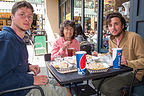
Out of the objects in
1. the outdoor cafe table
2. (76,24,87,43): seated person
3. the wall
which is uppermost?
the wall

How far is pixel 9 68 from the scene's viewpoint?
3.57ft

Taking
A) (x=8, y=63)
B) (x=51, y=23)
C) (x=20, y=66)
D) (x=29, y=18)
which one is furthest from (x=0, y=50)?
(x=51, y=23)

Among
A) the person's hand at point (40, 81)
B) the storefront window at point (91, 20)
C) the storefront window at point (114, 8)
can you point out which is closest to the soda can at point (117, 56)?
the person's hand at point (40, 81)

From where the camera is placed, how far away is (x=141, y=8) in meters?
2.03

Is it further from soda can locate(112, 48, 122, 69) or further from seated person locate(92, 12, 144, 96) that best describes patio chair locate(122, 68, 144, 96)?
soda can locate(112, 48, 122, 69)

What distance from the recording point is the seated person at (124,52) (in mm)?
1606

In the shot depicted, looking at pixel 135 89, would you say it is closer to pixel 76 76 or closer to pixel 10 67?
pixel 76 76

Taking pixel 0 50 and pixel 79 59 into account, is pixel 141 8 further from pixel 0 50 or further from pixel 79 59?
pixel 0 50

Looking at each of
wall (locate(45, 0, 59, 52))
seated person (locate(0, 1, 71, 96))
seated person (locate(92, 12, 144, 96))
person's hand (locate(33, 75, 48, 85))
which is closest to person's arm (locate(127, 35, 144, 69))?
seated person (locate(92, 12, 144, 96))

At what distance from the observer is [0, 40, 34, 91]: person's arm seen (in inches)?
42.1

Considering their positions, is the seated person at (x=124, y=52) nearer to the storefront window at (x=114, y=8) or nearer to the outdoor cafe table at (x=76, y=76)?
the outdoor cafe table at (x=76, y=76)

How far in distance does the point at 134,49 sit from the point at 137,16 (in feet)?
2.33

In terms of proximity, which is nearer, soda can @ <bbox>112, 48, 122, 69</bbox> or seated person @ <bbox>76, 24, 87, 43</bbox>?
soda can @ <bbox>112, 48, 122, 69</bbox>

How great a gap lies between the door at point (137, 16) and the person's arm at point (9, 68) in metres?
1.91
